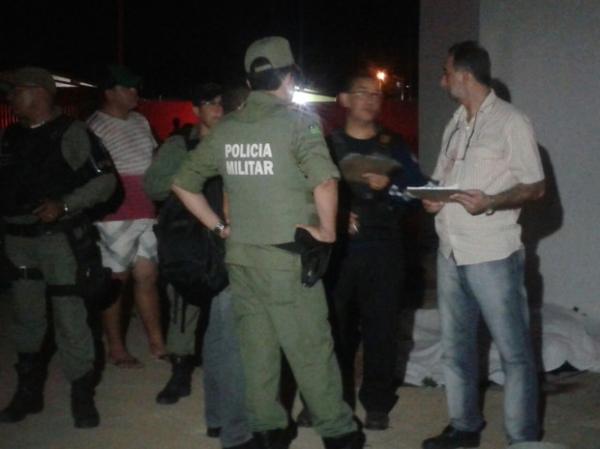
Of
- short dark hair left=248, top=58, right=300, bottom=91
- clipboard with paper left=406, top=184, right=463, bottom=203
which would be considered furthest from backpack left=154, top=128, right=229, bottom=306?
clipboard with paper left=406, top=184, right=463, bottom=203

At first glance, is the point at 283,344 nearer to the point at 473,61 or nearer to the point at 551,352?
the point at 473,61

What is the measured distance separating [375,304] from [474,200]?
126 centimetres

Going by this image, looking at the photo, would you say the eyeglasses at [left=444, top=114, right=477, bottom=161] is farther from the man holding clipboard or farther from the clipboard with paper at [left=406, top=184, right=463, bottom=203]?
the man holding clipboard

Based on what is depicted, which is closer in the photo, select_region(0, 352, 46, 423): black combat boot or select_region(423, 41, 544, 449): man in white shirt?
select_region(423, 41, 544, 449): man in white shirt

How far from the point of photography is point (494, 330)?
493cm

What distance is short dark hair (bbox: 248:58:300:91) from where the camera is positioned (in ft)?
15.3

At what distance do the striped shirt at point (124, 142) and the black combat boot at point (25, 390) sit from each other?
1540 millimetres

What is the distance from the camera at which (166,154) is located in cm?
542

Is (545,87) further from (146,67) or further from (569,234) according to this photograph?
(146,67)

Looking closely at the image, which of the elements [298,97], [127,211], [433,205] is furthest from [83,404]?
[298,97]

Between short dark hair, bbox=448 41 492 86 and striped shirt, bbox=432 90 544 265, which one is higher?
short dark hair, bbox=448 41 492 86

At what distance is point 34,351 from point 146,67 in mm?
37942

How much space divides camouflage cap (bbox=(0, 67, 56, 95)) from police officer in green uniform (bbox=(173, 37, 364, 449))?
4.67 feet

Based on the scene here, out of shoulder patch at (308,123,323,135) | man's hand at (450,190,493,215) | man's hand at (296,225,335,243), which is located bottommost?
man's hand at (296,225,335,243)
